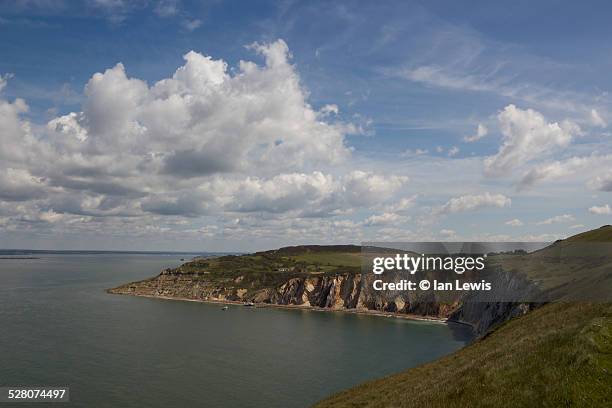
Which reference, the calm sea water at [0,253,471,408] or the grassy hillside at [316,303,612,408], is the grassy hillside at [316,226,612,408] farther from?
the calm sea water at [0,253,471,408]

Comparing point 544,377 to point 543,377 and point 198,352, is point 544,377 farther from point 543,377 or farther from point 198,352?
point 198,352

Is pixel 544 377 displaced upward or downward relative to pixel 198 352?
upward

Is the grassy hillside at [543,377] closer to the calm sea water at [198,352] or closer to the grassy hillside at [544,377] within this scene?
the grassy hillside at [544,377]

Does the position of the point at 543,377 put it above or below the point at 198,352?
above

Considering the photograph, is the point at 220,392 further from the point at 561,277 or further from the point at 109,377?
the point at 561,277

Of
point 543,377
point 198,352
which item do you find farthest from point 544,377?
point 198,352

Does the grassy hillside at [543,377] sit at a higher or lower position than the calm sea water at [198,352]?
higher

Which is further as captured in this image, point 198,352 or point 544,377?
point 198,352

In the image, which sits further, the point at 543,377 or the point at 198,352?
the point at 198,352

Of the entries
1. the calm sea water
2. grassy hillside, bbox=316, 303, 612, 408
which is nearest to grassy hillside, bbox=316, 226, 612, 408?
grassy hillside, bbox=316, 303, 612, 408

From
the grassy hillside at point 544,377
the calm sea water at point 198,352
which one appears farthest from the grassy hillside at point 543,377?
the calm sea water at point 198,352
